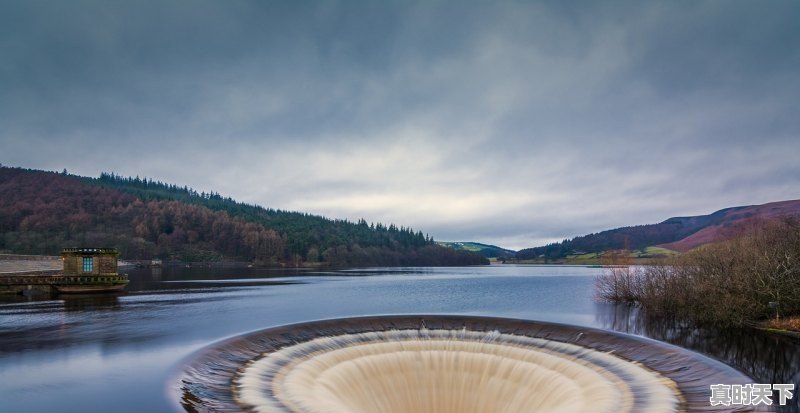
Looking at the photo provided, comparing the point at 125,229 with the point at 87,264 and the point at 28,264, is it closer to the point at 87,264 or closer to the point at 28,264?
the point at 28,264

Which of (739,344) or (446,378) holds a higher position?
(446,378)

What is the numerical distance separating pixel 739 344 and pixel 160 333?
3345cm

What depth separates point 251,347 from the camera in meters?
18.4

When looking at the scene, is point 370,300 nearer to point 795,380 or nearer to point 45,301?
point 45,301

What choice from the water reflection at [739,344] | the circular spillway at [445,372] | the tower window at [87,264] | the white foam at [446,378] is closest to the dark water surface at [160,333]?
the water reflection at [739,344]

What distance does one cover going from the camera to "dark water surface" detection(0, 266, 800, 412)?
14.4m

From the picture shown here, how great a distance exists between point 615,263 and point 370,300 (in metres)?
28.2

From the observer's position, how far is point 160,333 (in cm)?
2623

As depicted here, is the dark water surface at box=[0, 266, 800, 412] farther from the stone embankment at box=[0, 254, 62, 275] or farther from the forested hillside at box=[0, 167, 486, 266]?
the forested hillside at box=[0, 167, 486, 266]

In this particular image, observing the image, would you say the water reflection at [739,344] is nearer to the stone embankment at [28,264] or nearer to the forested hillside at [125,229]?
the stone embankment at [28,264]

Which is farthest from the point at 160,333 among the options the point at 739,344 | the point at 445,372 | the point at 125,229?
the point at 125,229

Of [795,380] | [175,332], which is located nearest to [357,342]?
[175,332]

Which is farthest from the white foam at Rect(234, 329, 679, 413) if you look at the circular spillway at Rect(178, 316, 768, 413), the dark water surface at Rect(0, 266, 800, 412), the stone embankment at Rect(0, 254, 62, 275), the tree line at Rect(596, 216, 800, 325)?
the stone embankment at Rect(0, 254, 62, 275)

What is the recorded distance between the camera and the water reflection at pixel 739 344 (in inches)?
762
